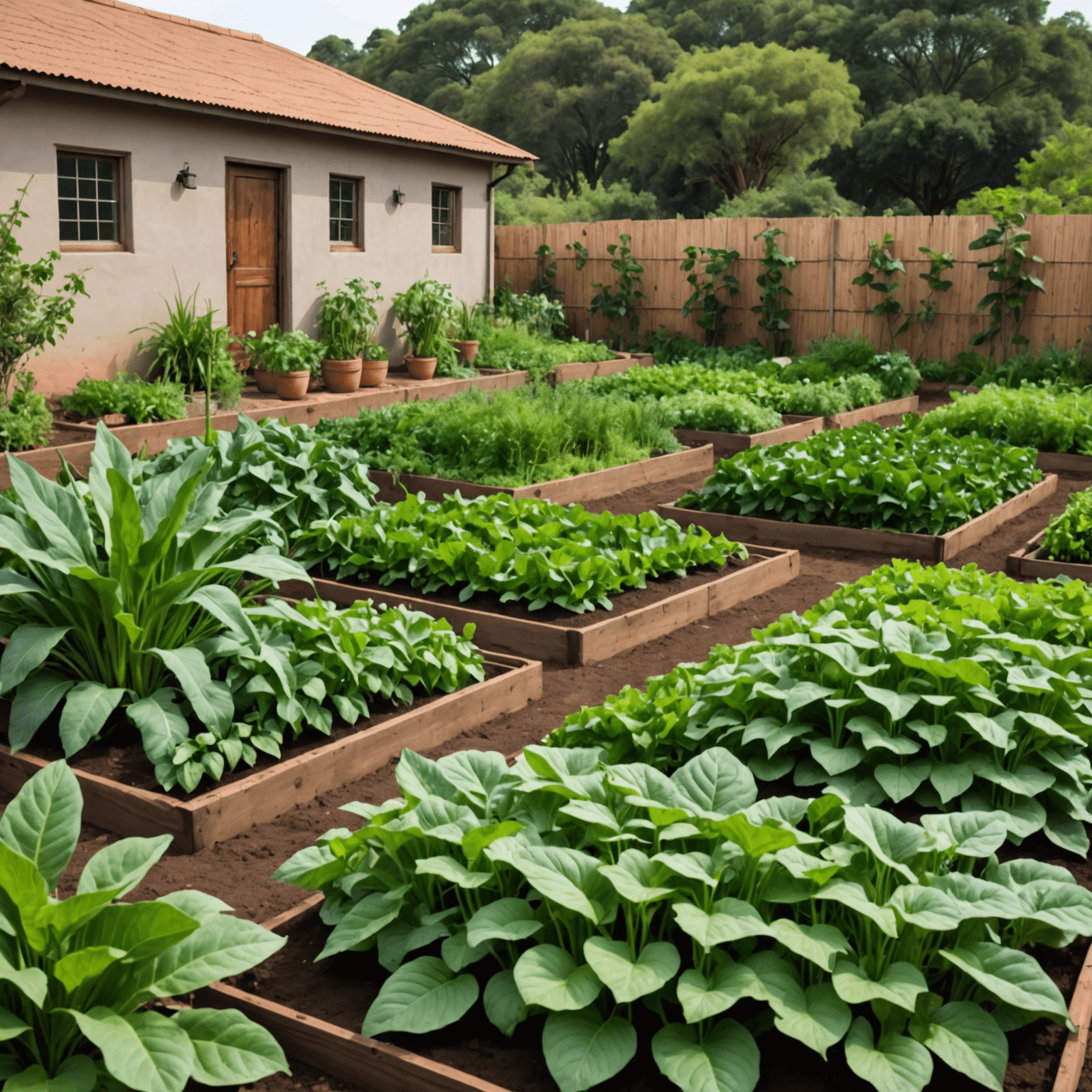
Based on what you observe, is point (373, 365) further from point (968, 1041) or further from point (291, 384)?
point (968, 1041)

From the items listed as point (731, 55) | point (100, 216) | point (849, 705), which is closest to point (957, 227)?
point (100, 216)

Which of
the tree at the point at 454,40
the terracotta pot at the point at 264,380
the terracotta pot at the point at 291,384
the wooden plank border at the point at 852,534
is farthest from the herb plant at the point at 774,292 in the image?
the tree at the point at 454,40

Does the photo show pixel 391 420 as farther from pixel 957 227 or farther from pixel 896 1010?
pixel 957 227

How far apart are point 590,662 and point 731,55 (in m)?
40.8

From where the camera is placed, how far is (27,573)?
4.34 metres

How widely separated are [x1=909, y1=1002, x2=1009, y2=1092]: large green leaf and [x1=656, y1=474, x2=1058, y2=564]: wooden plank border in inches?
209

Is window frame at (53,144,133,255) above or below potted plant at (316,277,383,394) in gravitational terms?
above

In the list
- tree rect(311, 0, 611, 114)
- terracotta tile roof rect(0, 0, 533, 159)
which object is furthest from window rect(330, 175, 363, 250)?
tree rect(311, 0, 611, 114)

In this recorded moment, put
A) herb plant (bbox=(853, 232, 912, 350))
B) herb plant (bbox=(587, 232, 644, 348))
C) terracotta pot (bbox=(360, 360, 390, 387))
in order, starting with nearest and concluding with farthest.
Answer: terracotta pot (bbox=(360, 360, 390, 387)), herb plant (bbox=(853, 232, 912, 350)), herb plant (bbox=(587, 232, 644, 348))

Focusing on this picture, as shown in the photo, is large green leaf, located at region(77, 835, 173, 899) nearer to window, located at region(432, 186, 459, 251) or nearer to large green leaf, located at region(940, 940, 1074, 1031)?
large green leaf, located at region(940, 940, 1074, 1031)

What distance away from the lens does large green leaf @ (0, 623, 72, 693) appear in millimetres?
3887

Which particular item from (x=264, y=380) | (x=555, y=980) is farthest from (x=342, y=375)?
(x=555, y=980)

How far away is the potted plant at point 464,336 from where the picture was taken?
15039mm

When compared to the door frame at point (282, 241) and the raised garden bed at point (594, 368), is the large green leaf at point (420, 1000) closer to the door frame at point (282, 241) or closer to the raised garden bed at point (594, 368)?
the door frame at point (282, 241)
